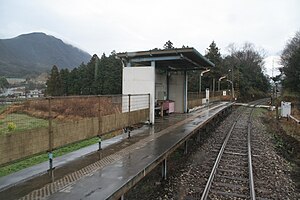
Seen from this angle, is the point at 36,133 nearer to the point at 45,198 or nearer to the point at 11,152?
the point at 11,152

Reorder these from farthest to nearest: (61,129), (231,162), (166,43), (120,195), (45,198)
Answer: (166,43), (231,162), (61,129), (120,195), (45,198)

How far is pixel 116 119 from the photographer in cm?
820

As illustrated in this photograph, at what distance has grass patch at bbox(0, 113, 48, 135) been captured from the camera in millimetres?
4676

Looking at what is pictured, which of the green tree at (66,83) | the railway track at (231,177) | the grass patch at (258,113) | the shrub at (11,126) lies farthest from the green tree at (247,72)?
the shrub at (11,126)

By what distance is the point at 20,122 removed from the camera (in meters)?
4.97

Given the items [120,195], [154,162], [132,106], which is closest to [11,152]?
[120,195]

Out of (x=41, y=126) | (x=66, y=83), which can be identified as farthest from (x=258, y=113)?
(x=66, y=83)

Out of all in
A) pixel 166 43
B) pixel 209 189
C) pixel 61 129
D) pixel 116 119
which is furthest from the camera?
pixel 166 43

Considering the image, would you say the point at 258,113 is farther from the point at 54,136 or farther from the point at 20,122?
the point at 20,122

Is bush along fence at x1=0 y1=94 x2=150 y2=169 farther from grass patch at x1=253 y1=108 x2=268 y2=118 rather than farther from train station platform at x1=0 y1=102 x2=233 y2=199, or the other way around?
grass patch at x1=253 y1=108 x2=268 y2=118

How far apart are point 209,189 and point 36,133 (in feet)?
13.2

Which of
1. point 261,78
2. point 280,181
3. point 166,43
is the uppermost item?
point 166,43

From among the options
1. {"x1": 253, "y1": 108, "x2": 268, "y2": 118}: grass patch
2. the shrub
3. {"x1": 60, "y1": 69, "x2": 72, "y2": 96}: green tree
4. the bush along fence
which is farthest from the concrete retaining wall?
{"x1": 60, "y1": 69, "x2": 72, "y2": 96}: green tree

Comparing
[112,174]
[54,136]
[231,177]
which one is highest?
[54,136]
